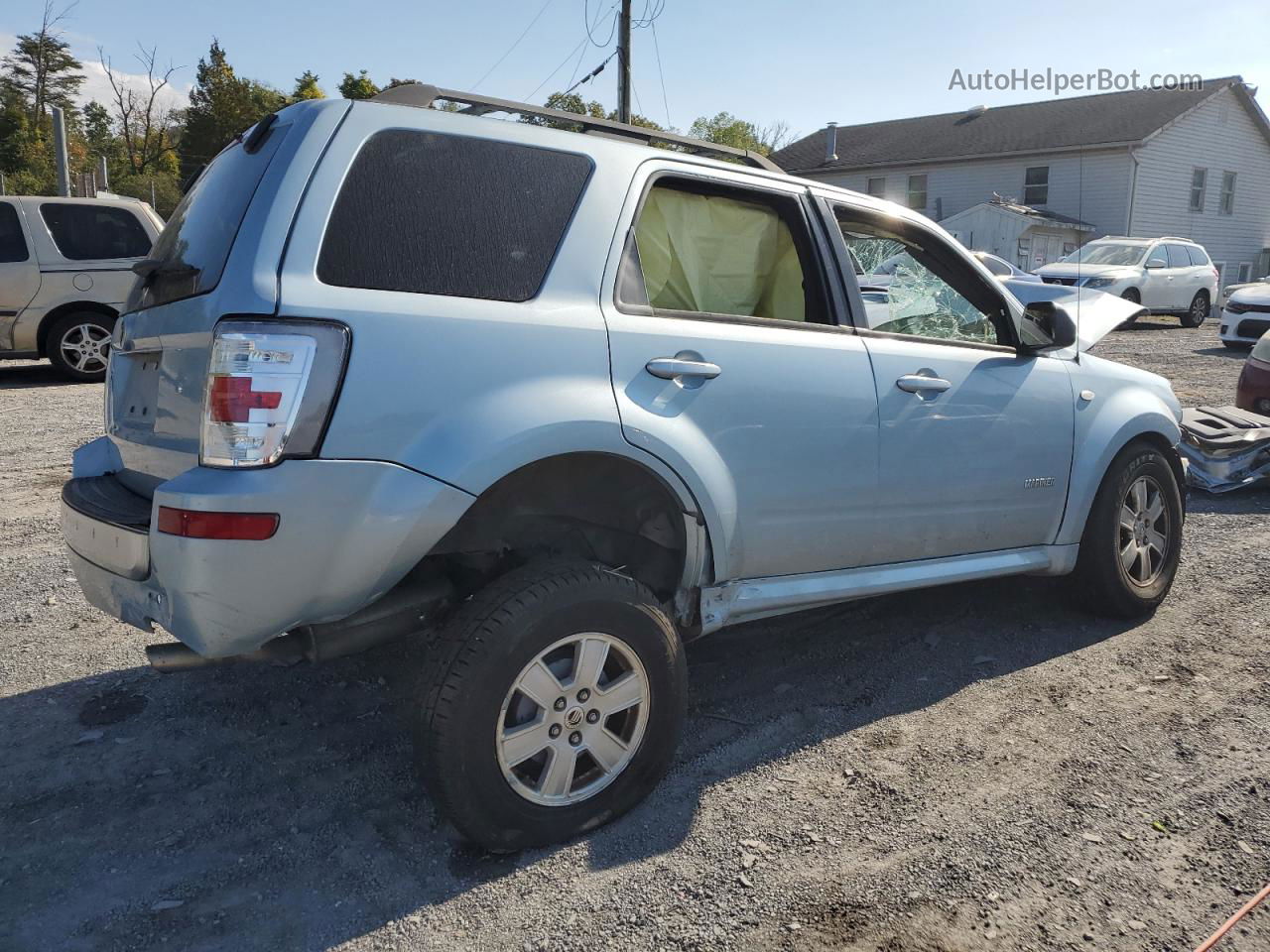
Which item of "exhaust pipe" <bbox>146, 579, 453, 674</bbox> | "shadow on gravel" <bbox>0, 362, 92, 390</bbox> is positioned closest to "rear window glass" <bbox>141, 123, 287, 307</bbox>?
"exhaust pipe" <bbox>146, 579, 453, 674</bbox>

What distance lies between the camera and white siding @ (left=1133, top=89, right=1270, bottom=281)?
31.2m

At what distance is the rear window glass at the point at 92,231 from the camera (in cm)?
1070

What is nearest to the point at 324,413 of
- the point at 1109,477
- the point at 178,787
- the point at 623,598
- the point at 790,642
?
the point at 623,598

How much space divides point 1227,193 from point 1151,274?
1696cm

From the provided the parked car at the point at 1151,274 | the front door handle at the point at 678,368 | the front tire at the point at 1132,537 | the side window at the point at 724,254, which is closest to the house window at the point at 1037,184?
the parked car at the point at 1151,274

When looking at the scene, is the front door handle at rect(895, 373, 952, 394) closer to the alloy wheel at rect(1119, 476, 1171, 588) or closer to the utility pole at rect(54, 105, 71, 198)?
the alloy wheel at rect(1119, 476, 1171, 588)

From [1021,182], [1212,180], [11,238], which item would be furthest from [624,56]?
[1212,180]

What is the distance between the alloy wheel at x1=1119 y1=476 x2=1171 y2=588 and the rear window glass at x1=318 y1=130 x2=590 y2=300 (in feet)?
9.99

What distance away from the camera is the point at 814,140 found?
40.1 m

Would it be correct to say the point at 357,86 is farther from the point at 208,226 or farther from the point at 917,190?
the point at 208,226

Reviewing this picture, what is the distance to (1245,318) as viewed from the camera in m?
16.4

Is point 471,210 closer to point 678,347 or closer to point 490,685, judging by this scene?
point 678,347

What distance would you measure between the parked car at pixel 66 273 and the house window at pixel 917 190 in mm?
29541

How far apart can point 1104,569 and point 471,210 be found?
3.23 metres
